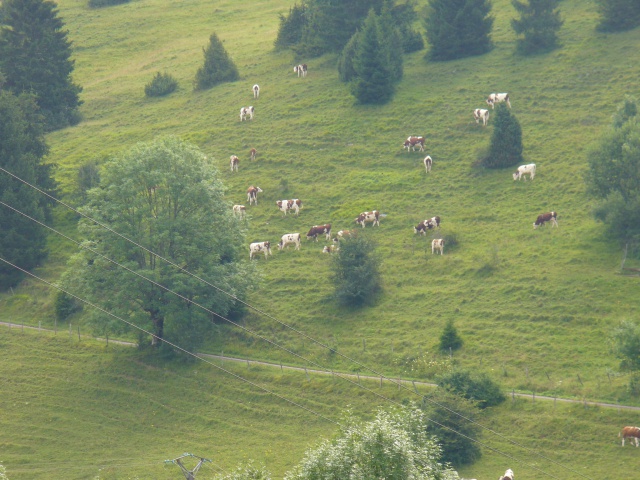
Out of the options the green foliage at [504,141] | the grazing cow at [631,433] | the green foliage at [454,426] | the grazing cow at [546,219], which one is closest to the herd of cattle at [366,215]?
the grazing cow at [546,219]

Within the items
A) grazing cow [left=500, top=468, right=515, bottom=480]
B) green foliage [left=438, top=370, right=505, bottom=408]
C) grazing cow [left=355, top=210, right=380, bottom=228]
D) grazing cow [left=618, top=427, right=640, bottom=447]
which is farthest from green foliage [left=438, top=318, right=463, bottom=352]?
grazing cow [left=355, top=210, right=380, bottom=228]

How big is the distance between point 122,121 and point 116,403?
132 feet

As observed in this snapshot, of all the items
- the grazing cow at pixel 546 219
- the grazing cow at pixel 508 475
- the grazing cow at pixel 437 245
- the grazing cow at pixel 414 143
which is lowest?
the grazing cow at pixel 508 475

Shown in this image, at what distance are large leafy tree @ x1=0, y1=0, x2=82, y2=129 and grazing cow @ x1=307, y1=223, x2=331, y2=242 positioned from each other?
34.7 m

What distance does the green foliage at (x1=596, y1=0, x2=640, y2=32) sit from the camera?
83812 millimetres

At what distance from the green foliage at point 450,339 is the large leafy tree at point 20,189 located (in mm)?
29625

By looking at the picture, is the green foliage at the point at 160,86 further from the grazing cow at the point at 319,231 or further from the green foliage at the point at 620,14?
Result: the green foliage at the point at 620,14

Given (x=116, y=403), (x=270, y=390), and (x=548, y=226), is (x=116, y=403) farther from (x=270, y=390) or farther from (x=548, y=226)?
(x=548, y=226)

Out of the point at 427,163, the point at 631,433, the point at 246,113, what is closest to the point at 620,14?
the point at 427,163

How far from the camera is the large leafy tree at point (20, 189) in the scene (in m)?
67.6

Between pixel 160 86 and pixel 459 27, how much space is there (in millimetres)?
26921

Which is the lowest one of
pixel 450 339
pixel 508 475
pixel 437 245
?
pixel 508 475

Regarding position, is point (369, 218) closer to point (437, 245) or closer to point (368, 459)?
point (437, 245)

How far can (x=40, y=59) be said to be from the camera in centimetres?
9025
